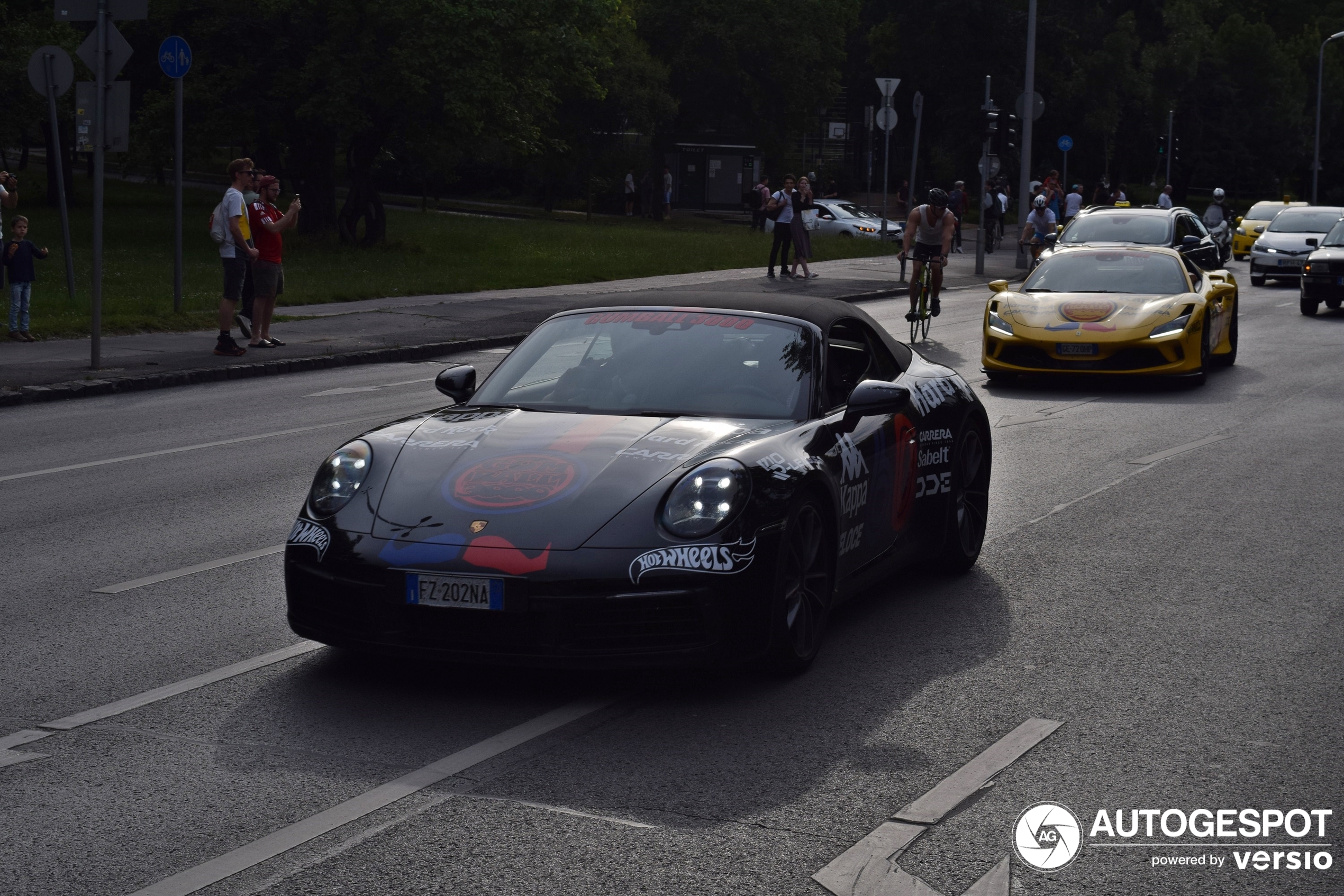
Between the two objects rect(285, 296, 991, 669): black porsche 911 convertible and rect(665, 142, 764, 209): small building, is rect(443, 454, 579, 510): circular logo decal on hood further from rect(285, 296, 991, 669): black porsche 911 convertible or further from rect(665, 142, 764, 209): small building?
rect(665, 142, 764, 209): small building

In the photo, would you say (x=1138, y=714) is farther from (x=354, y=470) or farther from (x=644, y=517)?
(x=354, y=470)

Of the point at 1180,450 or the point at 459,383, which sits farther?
the point at 1180,450

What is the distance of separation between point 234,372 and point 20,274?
302 centimetres

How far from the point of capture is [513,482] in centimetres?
575

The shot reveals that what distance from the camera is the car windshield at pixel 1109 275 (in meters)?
16.6

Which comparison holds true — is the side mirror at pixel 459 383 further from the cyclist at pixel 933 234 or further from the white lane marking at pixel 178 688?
the cyclist at pixel 933 234

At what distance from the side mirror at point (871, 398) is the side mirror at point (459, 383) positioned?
163 cm

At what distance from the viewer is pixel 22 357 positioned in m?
17.2

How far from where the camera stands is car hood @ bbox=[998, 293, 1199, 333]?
1579cm

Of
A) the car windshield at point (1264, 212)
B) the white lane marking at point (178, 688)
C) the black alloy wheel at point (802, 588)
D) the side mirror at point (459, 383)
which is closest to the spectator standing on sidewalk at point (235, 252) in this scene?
the side mirror at point (459, 383)

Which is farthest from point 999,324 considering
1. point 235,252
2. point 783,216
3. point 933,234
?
point 783,216

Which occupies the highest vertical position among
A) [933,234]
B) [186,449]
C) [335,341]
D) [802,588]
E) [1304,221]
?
[1304,221]

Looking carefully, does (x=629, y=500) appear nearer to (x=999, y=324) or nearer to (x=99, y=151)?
(x=999, y=324)

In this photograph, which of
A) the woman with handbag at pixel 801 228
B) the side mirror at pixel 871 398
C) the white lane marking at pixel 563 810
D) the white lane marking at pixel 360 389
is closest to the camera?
the white lane marking at pixel 563 810
